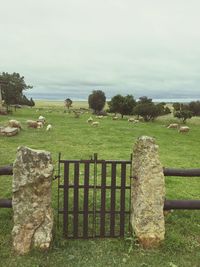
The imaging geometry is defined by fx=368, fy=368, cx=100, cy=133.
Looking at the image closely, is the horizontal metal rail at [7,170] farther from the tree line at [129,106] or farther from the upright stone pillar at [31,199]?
the tree line at [129,106]

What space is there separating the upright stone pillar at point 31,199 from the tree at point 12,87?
4725 cm

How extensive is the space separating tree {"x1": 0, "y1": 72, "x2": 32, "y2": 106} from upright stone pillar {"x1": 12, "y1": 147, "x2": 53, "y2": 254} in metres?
47.3

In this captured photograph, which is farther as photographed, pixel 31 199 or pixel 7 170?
pixel 7 170

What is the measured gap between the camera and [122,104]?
49.8 metres

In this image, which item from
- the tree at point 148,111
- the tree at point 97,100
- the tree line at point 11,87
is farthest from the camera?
the tree at point 97,100

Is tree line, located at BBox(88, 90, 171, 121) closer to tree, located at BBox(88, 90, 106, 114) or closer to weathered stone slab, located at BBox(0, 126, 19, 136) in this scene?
tree, located at BBox(88, 90, 106, 114)

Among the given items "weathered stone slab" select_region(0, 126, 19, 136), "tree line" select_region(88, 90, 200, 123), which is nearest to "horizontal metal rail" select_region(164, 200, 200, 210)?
"weathered stone slab" select_region(0, 126, 19, 136)

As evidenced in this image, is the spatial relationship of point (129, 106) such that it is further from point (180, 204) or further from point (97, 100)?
point (180, 204)

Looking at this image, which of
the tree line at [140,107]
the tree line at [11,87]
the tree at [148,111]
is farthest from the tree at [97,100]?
the tree at [148,111]

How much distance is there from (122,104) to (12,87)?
57.9 feet

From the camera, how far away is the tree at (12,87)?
5419 cm

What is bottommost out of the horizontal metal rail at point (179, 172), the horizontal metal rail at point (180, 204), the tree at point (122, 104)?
the horizontal metal rail at point (180, 204)

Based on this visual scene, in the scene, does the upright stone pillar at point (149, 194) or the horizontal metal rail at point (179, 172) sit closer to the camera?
the upright stone pillar at point (149, 194)

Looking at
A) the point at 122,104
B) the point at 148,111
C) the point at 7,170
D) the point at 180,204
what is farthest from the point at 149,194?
the point at 122,104
